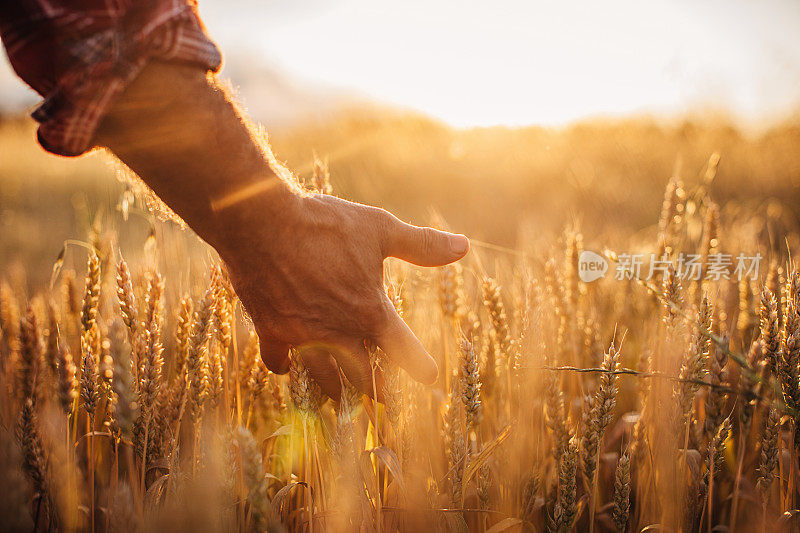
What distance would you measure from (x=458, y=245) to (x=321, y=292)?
41 centimetres

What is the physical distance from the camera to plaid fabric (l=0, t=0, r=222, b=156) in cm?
98

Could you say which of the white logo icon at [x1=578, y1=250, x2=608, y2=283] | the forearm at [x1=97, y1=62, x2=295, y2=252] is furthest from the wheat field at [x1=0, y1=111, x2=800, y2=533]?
the forearm at [x1=97, y1=62, x2=295, y2=252]

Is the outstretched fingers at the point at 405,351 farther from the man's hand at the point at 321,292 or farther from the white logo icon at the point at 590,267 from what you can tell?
the white logo icon at the point at 590,267

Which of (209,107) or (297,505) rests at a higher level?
(209,107)

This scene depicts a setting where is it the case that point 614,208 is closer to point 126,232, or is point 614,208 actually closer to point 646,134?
point 646,134

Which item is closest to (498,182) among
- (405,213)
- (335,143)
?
(405,213)

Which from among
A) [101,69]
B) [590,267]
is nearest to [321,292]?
[101,69]

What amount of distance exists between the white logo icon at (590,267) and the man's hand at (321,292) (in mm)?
887

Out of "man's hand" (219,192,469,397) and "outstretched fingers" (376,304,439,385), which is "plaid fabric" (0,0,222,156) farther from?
"outstretched fingers" (376,304,439,385)

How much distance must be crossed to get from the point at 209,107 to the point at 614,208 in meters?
6.05

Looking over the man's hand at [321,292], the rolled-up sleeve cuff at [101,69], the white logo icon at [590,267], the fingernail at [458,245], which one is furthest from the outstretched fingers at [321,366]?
the white logo icon at [590,267]

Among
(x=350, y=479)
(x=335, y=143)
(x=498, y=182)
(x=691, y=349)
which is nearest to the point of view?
(x=350, y=479)

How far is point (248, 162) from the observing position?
46.6 inches

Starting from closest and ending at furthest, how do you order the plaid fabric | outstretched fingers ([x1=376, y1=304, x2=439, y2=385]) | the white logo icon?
the plaid fabric → outstretched fingers ([x1=376, y1=304, x2=439, y2=385]) → the white logo icon
